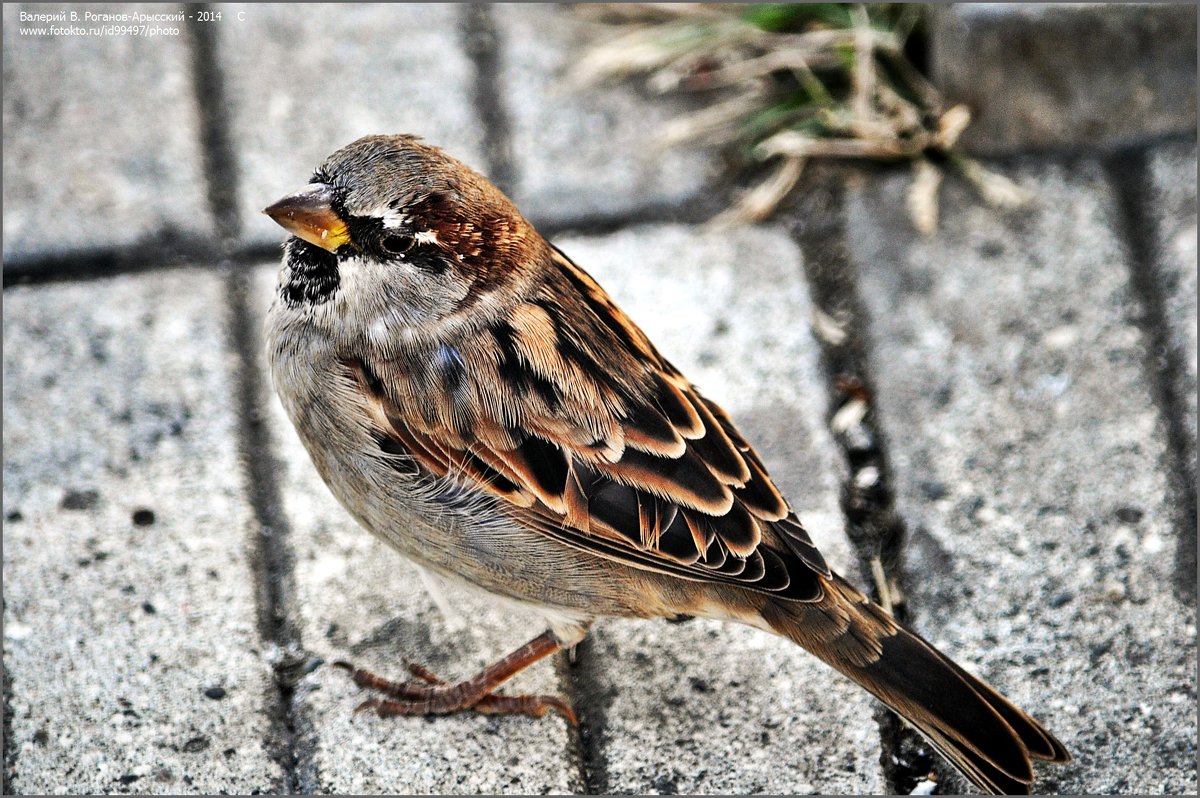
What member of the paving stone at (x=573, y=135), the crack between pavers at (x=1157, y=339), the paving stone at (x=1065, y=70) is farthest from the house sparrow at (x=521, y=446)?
the paving stone at (x=1065, y=70)

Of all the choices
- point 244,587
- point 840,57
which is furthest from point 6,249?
point 840,57

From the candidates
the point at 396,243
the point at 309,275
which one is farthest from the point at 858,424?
the point at 309,275

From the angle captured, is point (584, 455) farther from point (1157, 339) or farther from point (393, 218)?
point (1157, 339)

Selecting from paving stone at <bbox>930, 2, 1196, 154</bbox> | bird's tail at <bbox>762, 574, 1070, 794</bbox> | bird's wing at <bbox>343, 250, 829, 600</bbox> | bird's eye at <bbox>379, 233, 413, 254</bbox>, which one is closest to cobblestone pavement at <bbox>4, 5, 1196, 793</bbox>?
paving stone at <bbox>930, 2, 1196, 154</bbox>

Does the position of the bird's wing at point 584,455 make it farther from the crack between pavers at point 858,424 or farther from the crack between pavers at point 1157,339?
the crack between pavers at point 1157,339

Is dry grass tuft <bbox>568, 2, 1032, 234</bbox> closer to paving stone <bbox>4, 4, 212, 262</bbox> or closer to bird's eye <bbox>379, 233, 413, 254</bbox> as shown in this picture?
paving stone <bbox>4, 4, 212, 262</bbox>

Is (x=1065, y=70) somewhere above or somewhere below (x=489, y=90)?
below
